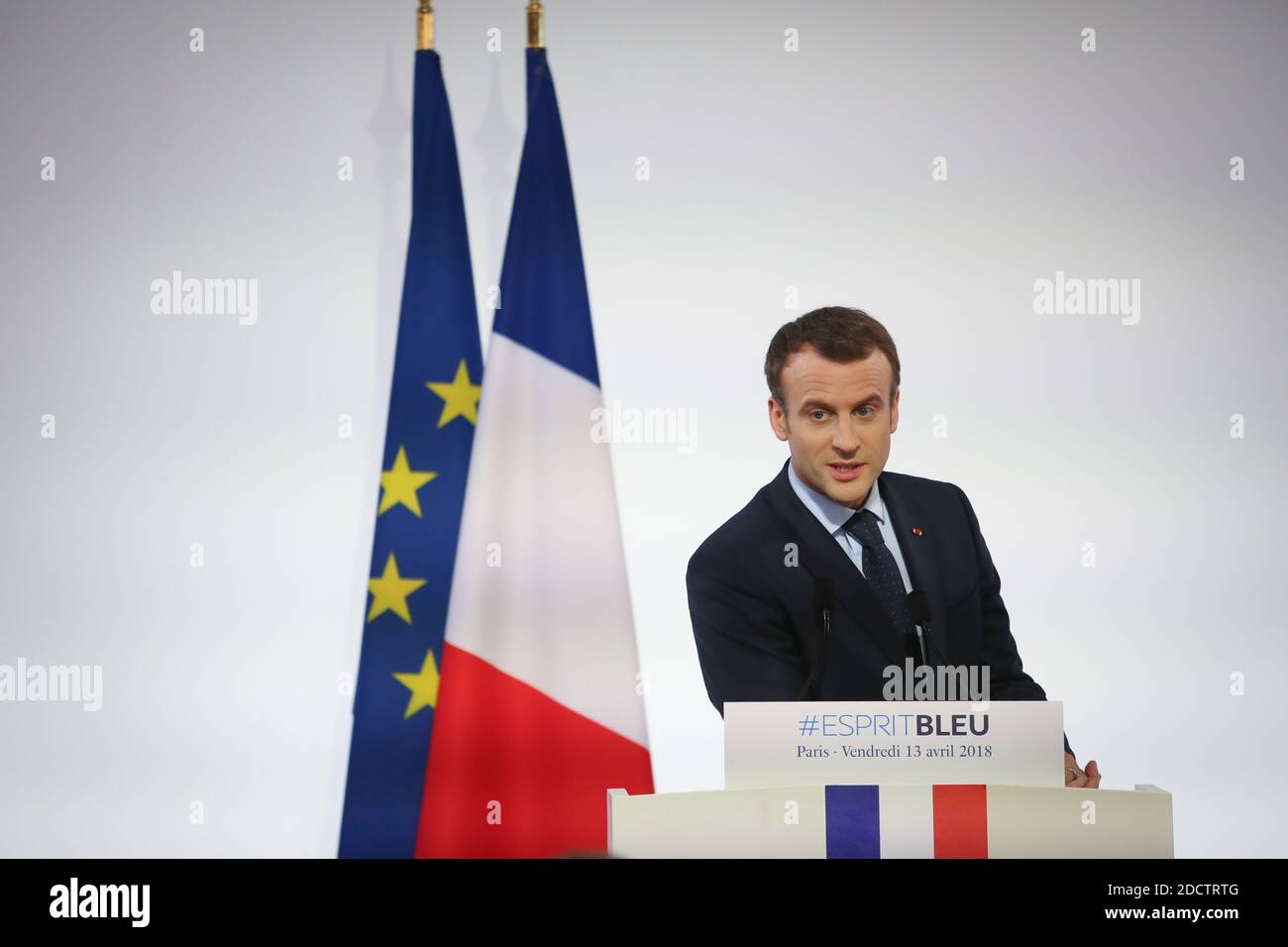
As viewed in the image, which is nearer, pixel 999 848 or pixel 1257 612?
pixel 999 848

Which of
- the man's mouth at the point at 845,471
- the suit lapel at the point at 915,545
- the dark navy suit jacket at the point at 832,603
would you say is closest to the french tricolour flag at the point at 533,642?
the dark navy suit jacket at the point at 832,603

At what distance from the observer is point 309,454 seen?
4.21 m

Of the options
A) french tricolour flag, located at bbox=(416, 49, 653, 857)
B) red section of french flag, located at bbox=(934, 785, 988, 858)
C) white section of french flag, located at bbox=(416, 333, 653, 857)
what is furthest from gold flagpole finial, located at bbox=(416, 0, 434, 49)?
red section of french flag, located at bbox=(934, 785, 988, 858)

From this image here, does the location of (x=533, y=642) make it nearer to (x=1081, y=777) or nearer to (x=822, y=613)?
(x=822, y=613)

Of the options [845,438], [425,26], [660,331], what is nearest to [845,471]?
[845,438]

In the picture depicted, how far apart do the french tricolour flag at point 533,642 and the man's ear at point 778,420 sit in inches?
20.8

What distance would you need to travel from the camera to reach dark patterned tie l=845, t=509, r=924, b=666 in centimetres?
385

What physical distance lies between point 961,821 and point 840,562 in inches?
38.2

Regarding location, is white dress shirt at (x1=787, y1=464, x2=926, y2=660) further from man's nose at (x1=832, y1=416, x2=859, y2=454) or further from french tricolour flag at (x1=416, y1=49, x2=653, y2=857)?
french tricolour flag at (x1=416, y1=49, x2=653, y2=857)

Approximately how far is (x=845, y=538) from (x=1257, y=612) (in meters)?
1.39

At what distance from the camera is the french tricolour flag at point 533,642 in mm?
3975
